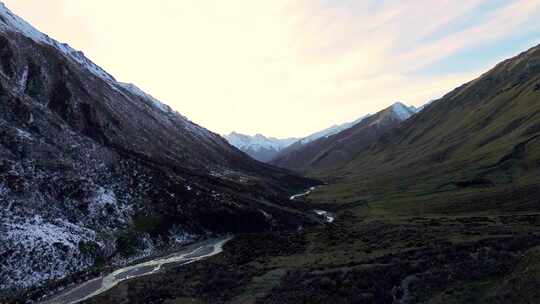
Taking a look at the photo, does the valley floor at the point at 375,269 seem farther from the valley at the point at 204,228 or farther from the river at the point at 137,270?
the river at the point at 137,270

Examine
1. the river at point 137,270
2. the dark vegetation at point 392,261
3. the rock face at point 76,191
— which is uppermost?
the rock face at point 76,191

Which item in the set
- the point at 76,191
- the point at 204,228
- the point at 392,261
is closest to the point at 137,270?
the point at 76,191

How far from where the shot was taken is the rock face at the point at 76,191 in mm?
69850

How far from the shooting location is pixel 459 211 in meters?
106

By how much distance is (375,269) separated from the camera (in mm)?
54719

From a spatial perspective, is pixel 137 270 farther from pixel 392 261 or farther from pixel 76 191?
pixel 392 261

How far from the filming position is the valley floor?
146 feet

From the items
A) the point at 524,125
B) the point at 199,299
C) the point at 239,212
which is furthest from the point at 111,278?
the point at 524,125

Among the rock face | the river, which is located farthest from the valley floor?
the rock face

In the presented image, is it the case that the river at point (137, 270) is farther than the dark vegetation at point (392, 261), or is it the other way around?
the river at point (137, 270)

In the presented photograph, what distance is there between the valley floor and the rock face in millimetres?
14822

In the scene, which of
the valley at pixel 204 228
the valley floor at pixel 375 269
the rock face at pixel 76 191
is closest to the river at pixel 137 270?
the valley at pixel 204 228

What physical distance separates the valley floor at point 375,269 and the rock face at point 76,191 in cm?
1482

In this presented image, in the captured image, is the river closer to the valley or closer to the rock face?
the valley
